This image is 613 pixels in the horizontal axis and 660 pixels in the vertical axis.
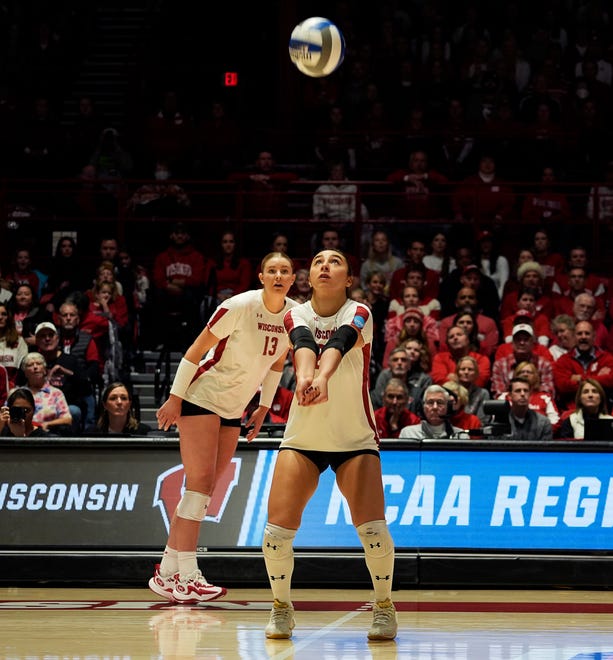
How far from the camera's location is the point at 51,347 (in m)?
14.0

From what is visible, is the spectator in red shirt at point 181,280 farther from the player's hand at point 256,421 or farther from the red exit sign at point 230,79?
the player's hand at point 256,421

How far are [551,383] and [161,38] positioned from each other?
12.1 meters

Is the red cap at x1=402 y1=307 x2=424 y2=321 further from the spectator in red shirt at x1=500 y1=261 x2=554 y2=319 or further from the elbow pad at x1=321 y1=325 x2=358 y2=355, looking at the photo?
the elbow pad at x1=321 y1=325 x2=358 y2=355

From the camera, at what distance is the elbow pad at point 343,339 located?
24.1 feet

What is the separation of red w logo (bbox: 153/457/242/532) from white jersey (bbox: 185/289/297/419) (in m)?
1.46

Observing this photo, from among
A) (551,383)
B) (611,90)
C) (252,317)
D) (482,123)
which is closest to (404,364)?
(551,383)

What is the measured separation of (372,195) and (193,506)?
10.7 metres

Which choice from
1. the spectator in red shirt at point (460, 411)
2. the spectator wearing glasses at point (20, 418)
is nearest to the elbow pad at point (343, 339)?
the spectator wearing glasses at point (20, 418)

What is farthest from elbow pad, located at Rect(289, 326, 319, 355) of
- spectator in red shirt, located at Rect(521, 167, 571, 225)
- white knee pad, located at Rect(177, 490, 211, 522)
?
spectator in red shirt, located at Rect(521, 167, 571, 225)

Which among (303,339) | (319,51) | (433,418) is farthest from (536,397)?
(303,339)

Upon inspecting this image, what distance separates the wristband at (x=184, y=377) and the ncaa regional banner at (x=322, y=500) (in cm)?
167

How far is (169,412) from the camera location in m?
8.91

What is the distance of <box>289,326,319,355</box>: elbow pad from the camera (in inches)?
290

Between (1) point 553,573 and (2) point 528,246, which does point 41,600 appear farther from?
(2) point 528,246
